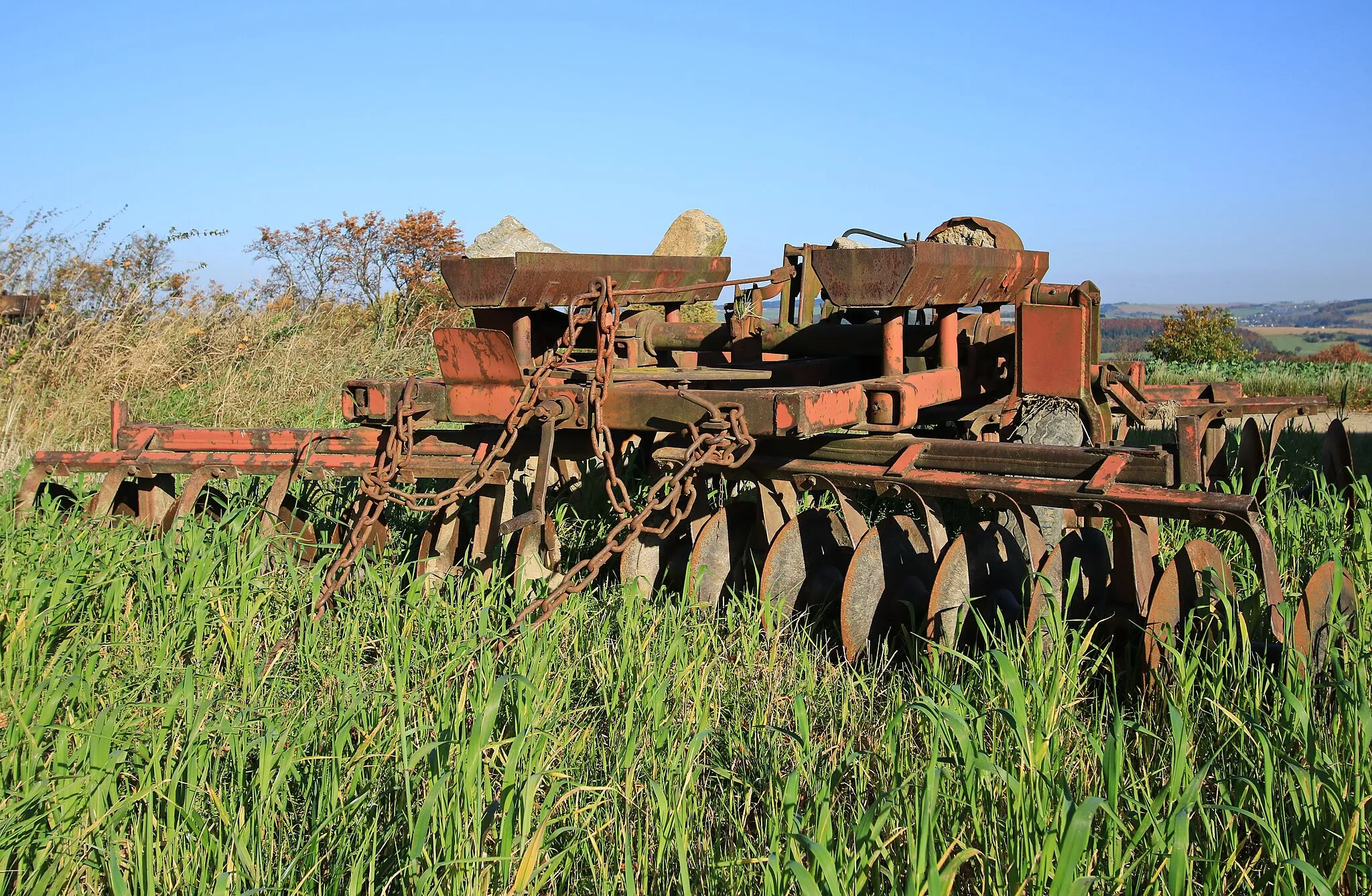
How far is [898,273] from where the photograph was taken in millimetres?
3166

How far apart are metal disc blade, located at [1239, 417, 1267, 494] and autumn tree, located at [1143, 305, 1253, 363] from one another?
17.4 m

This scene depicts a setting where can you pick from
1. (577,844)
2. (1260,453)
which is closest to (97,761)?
(577,844)

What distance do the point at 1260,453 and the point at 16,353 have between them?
7.80 metres

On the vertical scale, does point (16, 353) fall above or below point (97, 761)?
above

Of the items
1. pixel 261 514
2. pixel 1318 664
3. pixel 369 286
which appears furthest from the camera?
pixel 369 286

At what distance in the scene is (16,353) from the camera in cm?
748

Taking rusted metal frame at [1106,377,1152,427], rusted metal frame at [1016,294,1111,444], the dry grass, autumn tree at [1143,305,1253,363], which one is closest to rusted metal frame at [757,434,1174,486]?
rusted metal frame at [1016,294,1111,444]

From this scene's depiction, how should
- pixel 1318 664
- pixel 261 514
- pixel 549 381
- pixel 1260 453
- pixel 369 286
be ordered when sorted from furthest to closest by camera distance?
pixel 369 286
pixel 1260 453
pixel 261 514
pixel 549 381
pixel 1318 664

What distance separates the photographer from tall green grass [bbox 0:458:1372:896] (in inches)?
74.7

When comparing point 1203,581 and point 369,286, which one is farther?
point 369,286

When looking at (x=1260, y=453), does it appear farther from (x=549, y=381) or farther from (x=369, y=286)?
(x=369, y=286)

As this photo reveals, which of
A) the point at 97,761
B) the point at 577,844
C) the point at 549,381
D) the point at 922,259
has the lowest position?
the point at 577,844

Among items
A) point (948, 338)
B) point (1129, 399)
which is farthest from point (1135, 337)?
point (948, 338)

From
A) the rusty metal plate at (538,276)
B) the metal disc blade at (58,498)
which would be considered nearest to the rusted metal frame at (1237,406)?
the rusty metal plate at (538,276)
